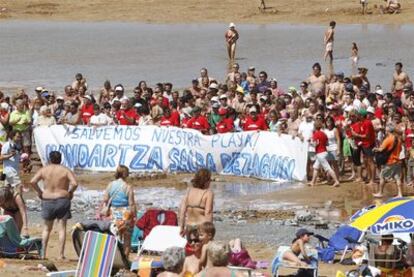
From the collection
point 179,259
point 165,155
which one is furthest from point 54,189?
point 165,155


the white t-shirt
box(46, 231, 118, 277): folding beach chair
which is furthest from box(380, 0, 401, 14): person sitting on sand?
box(46, 231, 118, 277): folding beach chair

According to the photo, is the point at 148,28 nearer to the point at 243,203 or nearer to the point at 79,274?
the point at 243,203

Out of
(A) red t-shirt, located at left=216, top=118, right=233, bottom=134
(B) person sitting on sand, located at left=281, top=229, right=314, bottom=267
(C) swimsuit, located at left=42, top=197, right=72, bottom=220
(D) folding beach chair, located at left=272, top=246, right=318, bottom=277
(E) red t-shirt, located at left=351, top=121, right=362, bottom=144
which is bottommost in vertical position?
(D) folding beach chair, located at left=272, top=246, right=318, bottom=277

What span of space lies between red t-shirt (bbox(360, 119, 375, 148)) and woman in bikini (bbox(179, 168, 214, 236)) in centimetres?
825

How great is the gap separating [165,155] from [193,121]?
90 cm

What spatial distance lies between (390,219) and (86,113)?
12.1m

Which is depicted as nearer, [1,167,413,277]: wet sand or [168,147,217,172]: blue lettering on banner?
[1,167,413,277]: wet sand

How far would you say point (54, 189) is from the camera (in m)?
17.5

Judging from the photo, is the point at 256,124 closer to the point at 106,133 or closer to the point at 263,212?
the point at 106,133

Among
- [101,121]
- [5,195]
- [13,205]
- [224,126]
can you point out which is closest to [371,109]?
[224,126]

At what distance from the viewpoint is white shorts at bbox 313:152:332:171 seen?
23969 mm

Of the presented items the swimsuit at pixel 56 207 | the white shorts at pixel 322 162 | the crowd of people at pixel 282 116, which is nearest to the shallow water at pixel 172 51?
the crowd of people at pixel 282 116

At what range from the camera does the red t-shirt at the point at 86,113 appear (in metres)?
27.4

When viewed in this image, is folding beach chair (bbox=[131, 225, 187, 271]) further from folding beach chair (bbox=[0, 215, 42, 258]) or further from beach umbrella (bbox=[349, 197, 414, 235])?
beach umbrella (bbox=[349, 197, 414, 235])
